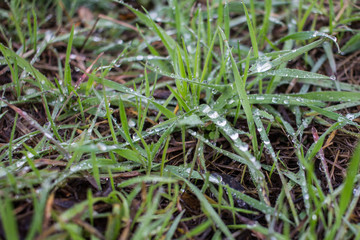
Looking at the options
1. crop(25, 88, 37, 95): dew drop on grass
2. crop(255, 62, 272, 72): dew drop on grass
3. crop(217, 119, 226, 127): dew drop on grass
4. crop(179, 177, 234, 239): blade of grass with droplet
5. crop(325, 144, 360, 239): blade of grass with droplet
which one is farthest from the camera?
crop(25, 88, 37, 95): dew drop on grass

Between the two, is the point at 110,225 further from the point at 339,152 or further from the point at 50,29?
the point at 50,29

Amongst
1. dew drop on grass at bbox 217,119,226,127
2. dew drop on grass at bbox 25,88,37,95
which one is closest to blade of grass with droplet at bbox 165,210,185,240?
dew drop on grass at bbox 217,119,226,127

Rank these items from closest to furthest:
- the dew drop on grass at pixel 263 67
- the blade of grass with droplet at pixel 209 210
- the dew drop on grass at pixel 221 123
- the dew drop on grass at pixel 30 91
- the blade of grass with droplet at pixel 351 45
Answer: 1. the blade of grass with droplet at pixel 209 210
2. the dew drop on grass at pixel 221 123
3. the dew drop on grass at pixel 263 67
4. the dew drop on grass at pixel 30 91
5. the blade of grass with droplet at pixel 351 45

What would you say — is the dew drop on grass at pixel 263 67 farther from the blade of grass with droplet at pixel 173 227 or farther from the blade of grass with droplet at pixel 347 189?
the blade of grass with droplet at pixel 173 227

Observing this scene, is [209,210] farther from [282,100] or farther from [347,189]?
[282,100]

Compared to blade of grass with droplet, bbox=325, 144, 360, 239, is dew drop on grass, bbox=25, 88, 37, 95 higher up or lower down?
higher up

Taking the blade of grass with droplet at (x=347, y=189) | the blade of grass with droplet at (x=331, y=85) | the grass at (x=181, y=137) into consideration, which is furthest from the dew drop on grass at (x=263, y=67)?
the blade of grass with droplet at (x=347, y=189)

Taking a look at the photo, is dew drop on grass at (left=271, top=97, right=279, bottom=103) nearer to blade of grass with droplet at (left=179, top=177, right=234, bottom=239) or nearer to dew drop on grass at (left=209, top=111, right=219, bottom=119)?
dew drop on grass at (left=209, top=111, right=219, bottom=119)

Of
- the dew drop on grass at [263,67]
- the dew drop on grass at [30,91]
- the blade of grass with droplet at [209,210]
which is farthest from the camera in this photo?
the dew drop on grass at [30,91]

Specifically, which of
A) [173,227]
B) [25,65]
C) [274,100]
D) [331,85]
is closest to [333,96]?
[331,85]
